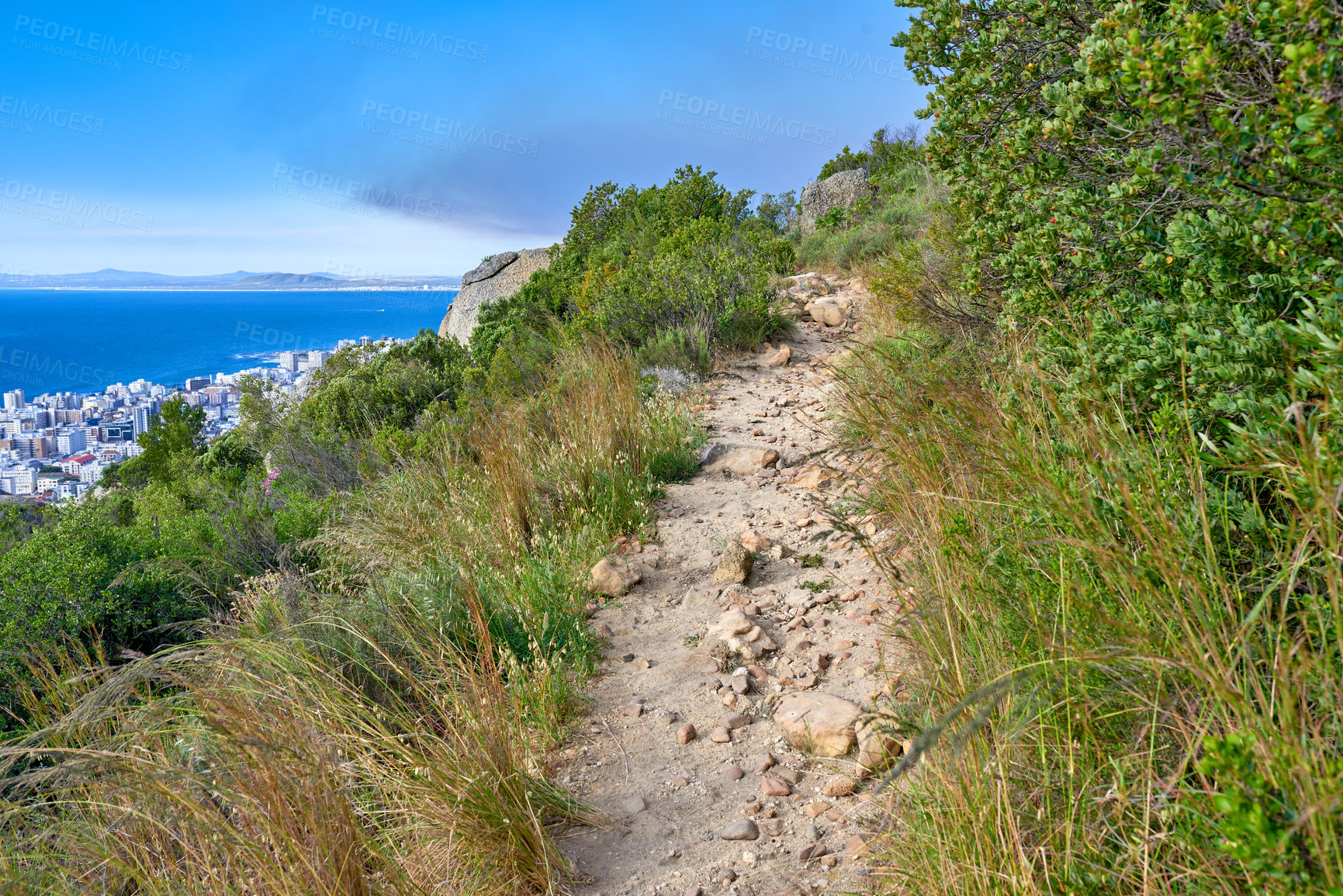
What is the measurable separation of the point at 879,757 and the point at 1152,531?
42.3 inches

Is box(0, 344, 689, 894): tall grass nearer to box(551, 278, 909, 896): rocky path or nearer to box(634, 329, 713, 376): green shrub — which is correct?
box(551, 278, 909, 896): rocky path

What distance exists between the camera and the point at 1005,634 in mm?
1933

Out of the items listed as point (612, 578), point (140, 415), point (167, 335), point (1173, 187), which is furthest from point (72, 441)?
point (167, 335)

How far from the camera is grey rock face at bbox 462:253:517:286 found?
63.8ft

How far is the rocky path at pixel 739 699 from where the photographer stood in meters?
2.11

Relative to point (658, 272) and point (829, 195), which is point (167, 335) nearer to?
point (829, 195)

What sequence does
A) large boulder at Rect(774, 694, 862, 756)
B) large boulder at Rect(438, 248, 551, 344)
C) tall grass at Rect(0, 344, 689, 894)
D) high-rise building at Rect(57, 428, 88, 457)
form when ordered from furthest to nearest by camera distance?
high-rise building at Rect(57, 428, 88, 457)
large boulder at Rect(438, 248, 551, 344)
large boulder at Rect(774, 694, 862, 756)
tall grass at Rect(0, 344, 689, 894)

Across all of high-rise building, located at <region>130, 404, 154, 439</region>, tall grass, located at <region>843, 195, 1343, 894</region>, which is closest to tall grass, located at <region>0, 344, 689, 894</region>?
tall grass, located at <region>843, 195, 1343, 894</region>

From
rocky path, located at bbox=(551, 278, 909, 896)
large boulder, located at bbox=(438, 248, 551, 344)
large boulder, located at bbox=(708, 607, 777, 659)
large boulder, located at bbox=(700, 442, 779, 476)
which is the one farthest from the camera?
large boulder, located at bbox=(438, 248, 551, 344)

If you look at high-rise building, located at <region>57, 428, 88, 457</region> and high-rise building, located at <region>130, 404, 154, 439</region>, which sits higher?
high-rise building, located at <region>130, 404, 154, 439</region>

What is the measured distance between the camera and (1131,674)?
4.89 feet

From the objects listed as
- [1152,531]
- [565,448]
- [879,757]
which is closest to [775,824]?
[879,757]

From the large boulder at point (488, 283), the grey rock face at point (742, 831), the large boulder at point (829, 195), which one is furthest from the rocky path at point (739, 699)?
the large boulder at point (829, 195)

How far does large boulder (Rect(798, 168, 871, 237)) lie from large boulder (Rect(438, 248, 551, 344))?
276 inches
